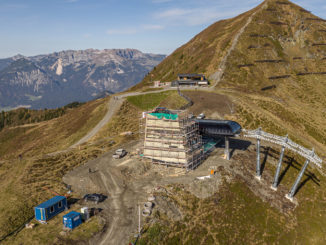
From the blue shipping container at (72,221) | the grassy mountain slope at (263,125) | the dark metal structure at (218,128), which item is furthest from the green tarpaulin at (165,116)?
the blue shipping container at (72,221)

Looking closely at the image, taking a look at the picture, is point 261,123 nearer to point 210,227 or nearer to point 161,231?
point 210,227

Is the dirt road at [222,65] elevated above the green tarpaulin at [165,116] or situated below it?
above

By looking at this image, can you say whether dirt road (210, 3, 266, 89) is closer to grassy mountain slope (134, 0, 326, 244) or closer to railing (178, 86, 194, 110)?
grassy mountain slope (134, 0, 326, 244)

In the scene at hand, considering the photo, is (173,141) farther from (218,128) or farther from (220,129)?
(220,129)

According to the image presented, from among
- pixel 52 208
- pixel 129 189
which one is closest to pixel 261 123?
pixel 129 189

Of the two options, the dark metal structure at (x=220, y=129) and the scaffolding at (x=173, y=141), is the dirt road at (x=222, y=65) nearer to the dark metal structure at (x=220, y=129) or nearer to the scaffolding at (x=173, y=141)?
the dark metal structure at (x=220, y=129)

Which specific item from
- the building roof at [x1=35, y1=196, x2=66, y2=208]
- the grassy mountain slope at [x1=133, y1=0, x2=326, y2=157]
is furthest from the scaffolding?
the grassy mountain slope at [x1=133, y1=0, x2=326, y2=157]
